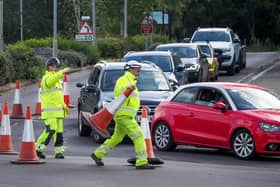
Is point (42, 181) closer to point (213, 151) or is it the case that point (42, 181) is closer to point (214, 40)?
point (213, 151)

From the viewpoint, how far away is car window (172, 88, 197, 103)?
18266 millimetres

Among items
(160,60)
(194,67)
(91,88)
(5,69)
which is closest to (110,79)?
(91,88)

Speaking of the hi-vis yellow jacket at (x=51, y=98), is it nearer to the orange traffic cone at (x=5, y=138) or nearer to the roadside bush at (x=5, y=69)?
the orange traffic cone at (x=5, y=138)

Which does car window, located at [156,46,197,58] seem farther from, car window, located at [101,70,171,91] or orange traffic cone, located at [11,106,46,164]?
orange traffic cone, located at [11,106,46,164]

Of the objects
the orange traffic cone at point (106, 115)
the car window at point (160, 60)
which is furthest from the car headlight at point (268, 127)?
the car window at point (160, 60)

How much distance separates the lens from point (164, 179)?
1323 cm

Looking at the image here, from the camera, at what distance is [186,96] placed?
Result: 18.4 m

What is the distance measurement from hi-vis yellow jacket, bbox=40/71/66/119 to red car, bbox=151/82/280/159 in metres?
3.14

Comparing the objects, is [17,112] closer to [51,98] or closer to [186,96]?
[186,96]

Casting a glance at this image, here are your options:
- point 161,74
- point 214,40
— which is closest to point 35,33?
point 214,40

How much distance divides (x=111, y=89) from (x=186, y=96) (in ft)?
8.86

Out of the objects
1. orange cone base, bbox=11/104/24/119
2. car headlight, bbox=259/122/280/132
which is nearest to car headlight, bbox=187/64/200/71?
orange cone base, bbox=11/104/24/119

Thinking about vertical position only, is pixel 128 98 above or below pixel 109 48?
above

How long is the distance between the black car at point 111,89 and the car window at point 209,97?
7.06 feet
